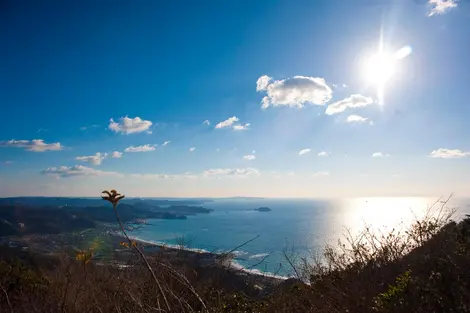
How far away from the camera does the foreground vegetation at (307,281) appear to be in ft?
7.50

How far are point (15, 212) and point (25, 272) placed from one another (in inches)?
2589

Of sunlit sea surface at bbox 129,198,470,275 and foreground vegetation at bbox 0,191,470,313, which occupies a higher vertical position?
foreground vegetation at bbox 0,191,470,313

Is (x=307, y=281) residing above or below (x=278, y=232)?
above

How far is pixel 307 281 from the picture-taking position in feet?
22.1

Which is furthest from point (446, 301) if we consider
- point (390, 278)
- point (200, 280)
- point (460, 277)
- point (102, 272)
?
point (102, 272)

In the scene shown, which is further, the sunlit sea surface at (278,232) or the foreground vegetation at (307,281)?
the sunlit sea surface at (278,232)

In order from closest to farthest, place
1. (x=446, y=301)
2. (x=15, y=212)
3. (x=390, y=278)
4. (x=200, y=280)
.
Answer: (x=446, y=301), (x=390, y=278), (x=200, y=280), (x=15, y=212)

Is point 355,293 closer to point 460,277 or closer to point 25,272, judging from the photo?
point 460,277

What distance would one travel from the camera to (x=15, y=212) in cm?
6244

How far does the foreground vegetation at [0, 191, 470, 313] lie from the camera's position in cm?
229

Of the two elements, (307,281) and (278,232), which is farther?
(278,232)

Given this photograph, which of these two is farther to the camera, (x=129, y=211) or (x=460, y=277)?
(x=129, y=211)

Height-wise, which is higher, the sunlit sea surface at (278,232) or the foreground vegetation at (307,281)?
the foreground vegetation at (307,281)

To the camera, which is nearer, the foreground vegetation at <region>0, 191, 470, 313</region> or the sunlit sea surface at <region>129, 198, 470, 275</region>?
the foreground vegetation at <region>0, 191, 470, 313</region>
